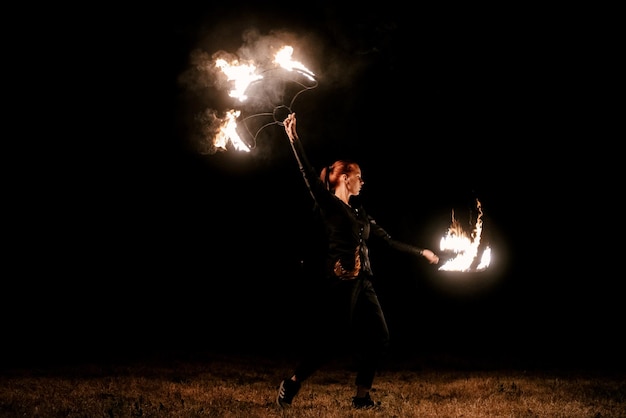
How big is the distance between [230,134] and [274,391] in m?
2.56

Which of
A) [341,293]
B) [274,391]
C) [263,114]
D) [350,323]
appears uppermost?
[263,114]

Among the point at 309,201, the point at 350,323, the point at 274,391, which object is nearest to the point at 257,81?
the point at 350,323

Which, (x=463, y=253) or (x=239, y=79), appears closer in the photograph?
(x=463, y=253)

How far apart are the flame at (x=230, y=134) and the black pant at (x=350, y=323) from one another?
1.62m

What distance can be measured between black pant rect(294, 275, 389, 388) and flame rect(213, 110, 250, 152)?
162 centimetres

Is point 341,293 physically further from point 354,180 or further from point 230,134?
point 230,134

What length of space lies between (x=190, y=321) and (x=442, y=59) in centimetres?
688

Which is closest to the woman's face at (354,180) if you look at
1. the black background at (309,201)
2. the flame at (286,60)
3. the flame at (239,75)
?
the flame at (286,60)

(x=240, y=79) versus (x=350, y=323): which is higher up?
(x=240, y=79)

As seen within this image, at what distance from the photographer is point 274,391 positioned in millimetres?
6559

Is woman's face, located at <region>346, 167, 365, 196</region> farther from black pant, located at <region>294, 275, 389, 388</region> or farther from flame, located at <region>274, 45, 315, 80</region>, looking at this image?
flame, located at <region>274, 45, 315, 80</region>

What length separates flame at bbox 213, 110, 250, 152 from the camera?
603cm

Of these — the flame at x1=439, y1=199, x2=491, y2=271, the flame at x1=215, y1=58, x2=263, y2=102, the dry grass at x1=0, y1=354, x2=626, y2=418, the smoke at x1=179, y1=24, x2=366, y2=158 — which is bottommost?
the dry grass at x1=0, y1=354, x2=626, y2=418

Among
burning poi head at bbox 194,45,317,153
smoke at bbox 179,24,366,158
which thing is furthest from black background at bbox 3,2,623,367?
burning poi head at bbox 194,45,317,153
